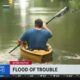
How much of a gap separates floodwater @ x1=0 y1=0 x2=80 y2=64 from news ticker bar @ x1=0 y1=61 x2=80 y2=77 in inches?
5.3

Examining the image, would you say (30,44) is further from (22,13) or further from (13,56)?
(22,13)

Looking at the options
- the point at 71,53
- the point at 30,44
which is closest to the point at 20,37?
the point at 30,44

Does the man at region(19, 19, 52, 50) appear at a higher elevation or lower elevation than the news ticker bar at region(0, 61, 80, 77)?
higher

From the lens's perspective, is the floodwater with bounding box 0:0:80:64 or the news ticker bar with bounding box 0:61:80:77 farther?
the floodwater with bounding box 0:0:80:64

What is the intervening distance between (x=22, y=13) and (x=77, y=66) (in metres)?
0.50

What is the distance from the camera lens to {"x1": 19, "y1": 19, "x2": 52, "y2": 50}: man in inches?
52.1

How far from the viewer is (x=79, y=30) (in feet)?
4.74

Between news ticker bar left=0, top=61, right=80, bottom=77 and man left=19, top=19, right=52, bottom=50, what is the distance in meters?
0.19

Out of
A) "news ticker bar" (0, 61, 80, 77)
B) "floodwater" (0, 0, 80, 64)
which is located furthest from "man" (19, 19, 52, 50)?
"news ticker bar" (0, 61, 80, 77)

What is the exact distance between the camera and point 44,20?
1.45 meters

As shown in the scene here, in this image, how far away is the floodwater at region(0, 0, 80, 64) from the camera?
1390mm

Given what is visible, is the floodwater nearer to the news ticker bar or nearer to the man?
the man

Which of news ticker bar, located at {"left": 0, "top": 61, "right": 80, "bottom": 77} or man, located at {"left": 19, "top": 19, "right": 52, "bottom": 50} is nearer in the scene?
news ticker bar, located at {"left": 0, "top": 61, "right": 80, "bottom": 77}

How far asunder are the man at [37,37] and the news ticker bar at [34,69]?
0.19m
